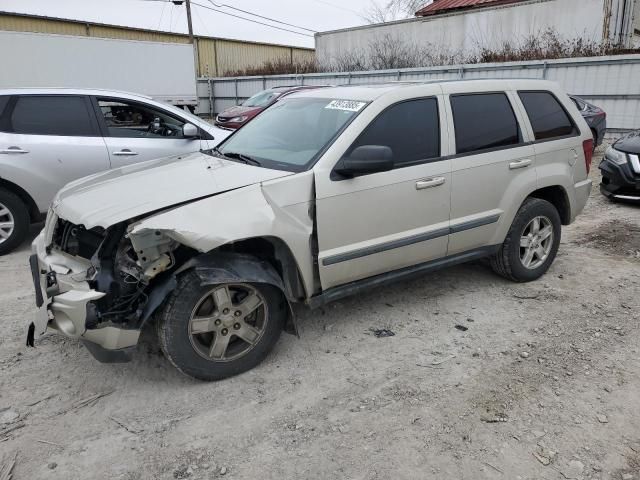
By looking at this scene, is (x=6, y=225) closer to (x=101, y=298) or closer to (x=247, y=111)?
(x=101, y=298)

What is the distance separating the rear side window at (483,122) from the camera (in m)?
4.04

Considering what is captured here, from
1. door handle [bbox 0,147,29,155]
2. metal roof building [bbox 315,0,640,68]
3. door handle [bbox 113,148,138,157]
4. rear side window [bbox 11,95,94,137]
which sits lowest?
door handle [bbox 113,148,138,157]

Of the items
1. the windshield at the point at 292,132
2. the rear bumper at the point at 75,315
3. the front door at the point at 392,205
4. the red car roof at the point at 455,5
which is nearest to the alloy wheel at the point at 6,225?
the windshield at the point at 292,132

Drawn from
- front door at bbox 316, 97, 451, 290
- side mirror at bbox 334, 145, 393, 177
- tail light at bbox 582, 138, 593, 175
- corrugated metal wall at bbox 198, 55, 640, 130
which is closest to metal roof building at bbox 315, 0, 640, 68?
corrugated metal wall at bbox 198, 55, 640, 130

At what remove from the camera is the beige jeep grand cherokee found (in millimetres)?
2922

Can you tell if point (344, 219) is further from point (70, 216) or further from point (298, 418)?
point (70, 216)

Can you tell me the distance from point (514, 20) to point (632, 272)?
17618mm

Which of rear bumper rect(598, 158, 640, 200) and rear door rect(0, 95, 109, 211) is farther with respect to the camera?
rear bumper rect(598, 158, 640, 200)

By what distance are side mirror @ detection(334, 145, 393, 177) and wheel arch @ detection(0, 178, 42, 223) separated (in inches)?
154

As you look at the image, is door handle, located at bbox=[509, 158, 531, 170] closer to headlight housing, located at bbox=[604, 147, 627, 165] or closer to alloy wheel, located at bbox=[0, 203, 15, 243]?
headlight housing, located at bbox=[604, 147, 627, 165]

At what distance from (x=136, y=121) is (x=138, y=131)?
9.9 inches

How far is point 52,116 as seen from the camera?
5.70 metres

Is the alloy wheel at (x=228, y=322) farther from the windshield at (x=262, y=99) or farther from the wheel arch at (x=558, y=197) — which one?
the windshield at (x=262, y=99)

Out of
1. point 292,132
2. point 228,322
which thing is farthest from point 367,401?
point 292,132
